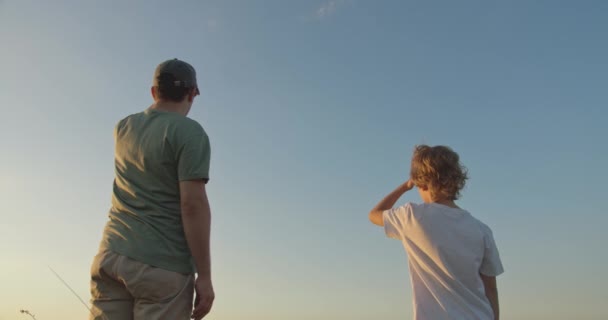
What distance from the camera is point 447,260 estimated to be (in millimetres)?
3678

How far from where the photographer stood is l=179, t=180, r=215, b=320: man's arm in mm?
2855

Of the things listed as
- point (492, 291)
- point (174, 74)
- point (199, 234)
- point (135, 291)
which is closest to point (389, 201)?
point (492, 291)

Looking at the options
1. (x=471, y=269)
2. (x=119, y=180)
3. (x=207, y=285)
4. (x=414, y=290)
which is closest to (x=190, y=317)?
(x=207, y=285)

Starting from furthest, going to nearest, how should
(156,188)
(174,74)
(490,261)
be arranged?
(490,261)
(174,74)
(156,188)

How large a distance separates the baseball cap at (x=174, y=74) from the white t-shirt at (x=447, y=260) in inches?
75.8

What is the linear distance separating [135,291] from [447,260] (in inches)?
85.1

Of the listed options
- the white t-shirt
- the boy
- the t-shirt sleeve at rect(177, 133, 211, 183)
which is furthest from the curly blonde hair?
the t-shirt sleeve at rect(177, 133, 211, 183)

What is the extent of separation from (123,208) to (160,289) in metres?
0.59

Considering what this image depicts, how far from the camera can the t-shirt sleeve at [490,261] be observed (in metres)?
3.78

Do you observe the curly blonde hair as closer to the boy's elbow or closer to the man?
the boy's elbow

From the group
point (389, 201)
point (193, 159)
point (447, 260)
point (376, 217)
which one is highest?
point (389, 201)

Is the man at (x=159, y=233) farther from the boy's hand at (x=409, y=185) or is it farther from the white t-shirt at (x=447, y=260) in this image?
the boy's hand at (x=409, y=185)

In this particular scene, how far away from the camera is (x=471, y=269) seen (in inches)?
144

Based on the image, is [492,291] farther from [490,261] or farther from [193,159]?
[193,159]
